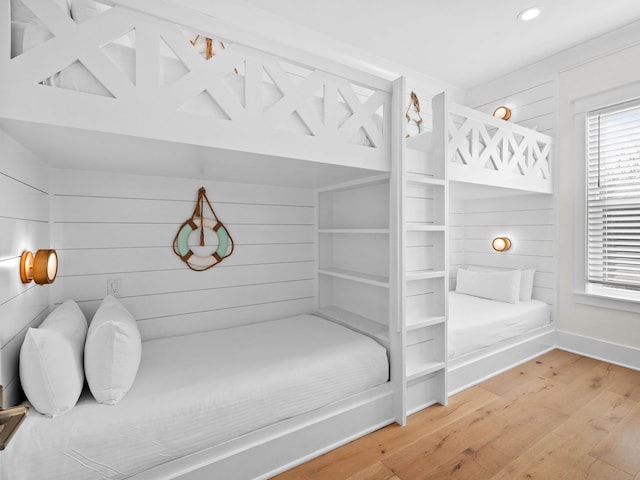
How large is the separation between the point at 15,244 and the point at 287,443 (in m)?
1.37

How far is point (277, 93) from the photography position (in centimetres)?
146

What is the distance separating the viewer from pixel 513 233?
3254mm

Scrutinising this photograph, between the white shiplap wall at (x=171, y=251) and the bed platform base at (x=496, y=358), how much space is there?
1175 millimetres

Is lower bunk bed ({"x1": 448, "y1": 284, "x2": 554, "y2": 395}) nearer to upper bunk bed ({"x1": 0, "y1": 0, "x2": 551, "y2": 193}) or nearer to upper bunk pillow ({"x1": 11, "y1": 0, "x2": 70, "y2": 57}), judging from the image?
upper bunk bed ({"x1": 0, "y1": 0, "x2": 551, "y2": 193})

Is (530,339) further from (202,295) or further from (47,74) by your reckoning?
(47,74)

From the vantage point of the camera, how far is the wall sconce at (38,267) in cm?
123

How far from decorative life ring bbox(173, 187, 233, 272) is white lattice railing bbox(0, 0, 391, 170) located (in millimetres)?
968

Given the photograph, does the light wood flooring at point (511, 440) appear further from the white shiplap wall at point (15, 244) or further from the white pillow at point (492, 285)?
the white shiplap wall at point (15, 244)

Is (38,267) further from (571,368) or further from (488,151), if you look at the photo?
(571,368)

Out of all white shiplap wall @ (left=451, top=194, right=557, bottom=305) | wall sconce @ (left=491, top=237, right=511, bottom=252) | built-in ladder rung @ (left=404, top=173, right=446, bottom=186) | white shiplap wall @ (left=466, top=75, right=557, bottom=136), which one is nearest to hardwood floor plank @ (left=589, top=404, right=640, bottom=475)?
white shiplap wall @ (left=451, top=194, right=557, bottom=305)

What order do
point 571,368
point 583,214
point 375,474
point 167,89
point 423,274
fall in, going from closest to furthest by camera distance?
point 167,89, point 375,474, point 423,274, point 571,368, point 583,214

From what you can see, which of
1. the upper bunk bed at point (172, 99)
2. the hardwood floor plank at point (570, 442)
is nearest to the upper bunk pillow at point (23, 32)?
the upper bunk bed at point (172, 99)

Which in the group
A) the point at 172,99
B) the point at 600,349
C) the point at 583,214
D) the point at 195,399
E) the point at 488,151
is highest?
the point at 488,151

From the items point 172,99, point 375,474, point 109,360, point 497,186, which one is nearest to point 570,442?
point 375,474
